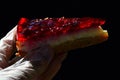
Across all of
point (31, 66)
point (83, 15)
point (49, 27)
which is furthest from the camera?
point (83, 15)

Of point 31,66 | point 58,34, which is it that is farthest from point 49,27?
point 31,66

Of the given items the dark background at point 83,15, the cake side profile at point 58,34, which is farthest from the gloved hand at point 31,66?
the dark background at point 83,15

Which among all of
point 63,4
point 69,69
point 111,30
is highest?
point 63,4

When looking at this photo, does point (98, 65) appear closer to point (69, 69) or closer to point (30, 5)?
point (69, 69)

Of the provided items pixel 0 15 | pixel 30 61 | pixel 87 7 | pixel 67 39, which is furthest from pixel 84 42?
pixel 0 15

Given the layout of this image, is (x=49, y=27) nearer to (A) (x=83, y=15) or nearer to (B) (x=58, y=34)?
(B) (x=58, y=34)
